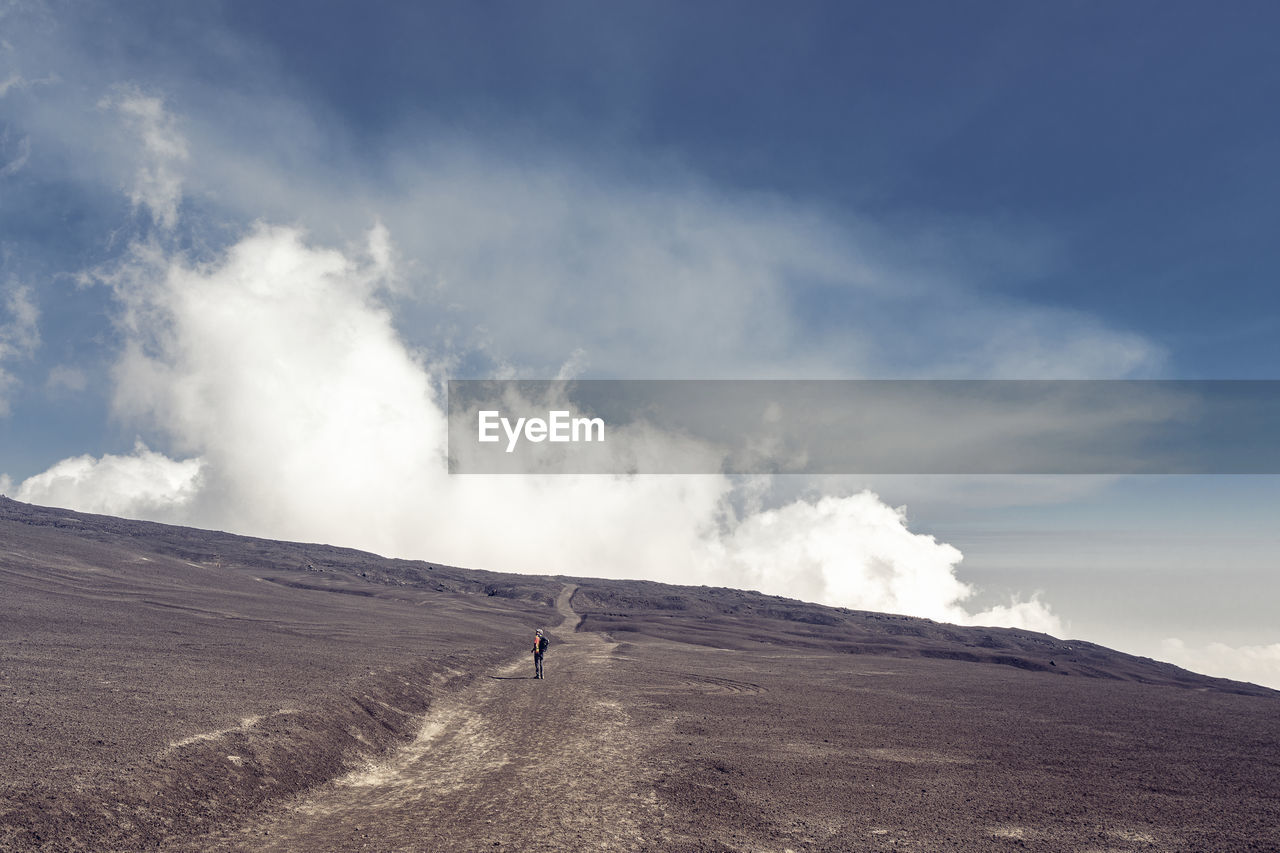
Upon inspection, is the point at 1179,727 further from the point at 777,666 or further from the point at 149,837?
the point at 149,837

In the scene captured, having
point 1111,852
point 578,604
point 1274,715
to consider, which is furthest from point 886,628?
point 1111,852

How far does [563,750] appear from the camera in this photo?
1888 centimetres

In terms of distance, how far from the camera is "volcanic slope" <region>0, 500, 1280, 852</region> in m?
12.7

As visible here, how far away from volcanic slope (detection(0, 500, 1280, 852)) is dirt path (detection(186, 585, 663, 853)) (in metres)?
0.09

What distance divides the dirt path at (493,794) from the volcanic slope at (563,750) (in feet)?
0.28

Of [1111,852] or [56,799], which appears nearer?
[56,799]

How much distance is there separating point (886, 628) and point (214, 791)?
105 m

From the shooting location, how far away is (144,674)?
23.0 metres

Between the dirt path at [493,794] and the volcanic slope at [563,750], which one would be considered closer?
the dirt path at [493,794]

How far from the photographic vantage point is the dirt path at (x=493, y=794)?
12.3 m

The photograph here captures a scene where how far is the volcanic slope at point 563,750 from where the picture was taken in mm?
12703

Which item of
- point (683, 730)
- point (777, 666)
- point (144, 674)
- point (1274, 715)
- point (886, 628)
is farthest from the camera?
point (886, 628)

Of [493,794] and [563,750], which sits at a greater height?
[493,794]

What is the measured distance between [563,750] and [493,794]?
411 centimetres
